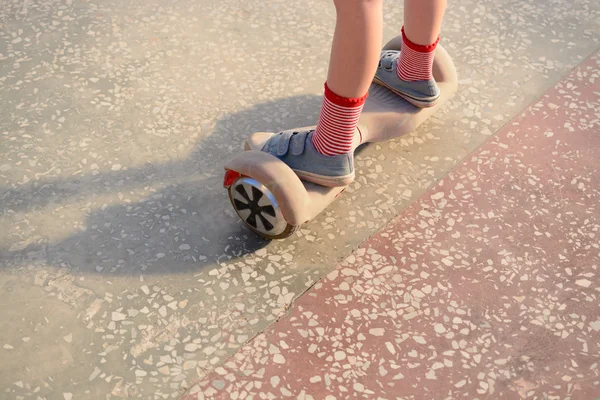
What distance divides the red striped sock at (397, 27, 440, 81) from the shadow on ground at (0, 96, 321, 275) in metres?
0.47

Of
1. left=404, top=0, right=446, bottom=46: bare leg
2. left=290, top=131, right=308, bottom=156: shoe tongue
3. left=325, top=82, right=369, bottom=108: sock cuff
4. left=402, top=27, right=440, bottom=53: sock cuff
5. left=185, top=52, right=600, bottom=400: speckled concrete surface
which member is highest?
left=404, top=0, right=446, bottom=46: bare leg

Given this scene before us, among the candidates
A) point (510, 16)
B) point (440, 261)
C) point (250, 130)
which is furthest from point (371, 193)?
point (510, 16)

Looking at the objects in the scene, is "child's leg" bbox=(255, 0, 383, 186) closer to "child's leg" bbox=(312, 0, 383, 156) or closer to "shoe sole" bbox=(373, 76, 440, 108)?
"child's leg" bbox=(312, 0, 383, 156)

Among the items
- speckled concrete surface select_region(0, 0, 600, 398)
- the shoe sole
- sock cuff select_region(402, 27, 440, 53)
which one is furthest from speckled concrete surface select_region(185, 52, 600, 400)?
sock cuff select_region(402, 27, 440, 53)

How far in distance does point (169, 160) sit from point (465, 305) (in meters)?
0.80

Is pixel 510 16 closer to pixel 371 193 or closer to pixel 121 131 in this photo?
pixel 371 193

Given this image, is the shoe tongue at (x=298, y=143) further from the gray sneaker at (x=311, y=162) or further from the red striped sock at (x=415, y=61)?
the red striped sock at (x=415, y=61)

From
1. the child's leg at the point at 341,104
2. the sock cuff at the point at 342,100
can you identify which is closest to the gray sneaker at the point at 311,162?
the child's leg at the point at 341,104

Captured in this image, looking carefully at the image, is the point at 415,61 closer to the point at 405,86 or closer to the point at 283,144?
the point at 405,86

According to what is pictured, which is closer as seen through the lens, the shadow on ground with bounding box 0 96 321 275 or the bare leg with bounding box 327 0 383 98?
the bare leg with bounding box 327 0 383 98

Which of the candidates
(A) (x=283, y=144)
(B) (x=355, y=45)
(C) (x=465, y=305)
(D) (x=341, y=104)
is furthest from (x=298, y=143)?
(C) (x=465, y=305)

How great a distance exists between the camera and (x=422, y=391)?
133 centimetres

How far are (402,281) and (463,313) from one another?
0.47ft

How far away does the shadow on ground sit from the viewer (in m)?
1.53
